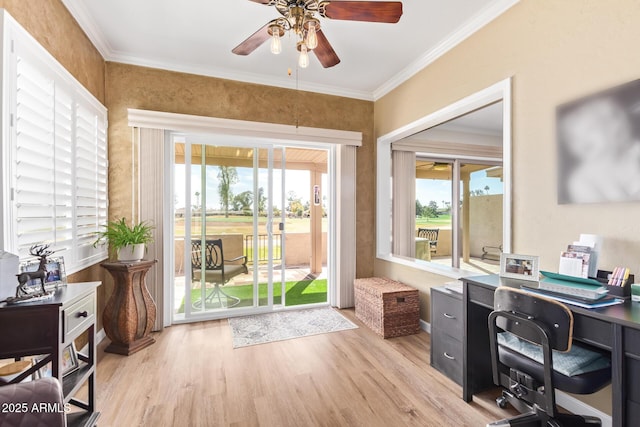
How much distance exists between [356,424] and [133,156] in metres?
3.18

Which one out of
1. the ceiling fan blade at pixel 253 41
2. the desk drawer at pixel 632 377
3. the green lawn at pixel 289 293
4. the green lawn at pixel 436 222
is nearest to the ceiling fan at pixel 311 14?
the ceiling fan blade at pixel 253 41

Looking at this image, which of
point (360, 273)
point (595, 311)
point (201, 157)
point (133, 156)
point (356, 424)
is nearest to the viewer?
point (595, 311)

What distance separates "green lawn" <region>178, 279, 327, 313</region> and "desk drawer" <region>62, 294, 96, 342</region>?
1741 mm

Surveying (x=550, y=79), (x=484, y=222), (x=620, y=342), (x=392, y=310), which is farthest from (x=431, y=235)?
(x=620, y=342)

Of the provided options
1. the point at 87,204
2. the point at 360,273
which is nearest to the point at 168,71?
the point at 87,204

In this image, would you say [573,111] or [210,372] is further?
[210,372]

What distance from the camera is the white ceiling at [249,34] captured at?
235 centimetres

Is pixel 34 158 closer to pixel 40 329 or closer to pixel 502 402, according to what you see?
pixel 40 329

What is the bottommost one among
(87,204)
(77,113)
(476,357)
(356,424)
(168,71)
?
(356,424)

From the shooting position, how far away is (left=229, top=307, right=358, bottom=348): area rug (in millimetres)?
3006

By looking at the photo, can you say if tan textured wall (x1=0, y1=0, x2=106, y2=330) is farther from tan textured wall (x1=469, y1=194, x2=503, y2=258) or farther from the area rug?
tan textured wall (x1=469, y1=194, x2=503, y2=258)

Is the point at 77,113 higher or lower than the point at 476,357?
higher

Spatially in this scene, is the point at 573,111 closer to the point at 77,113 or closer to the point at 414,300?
the point at 414,300

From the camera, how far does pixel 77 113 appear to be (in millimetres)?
2455
